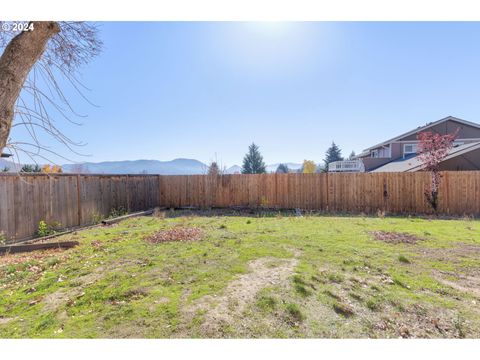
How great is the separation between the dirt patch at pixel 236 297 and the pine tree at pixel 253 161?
3431 centimetres

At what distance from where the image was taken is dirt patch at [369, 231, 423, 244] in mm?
5504

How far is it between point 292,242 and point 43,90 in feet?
15.9

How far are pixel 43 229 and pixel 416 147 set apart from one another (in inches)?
824

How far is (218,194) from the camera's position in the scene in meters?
12.4

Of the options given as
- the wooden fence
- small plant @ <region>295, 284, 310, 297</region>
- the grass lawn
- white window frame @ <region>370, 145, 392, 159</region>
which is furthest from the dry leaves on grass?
white window frame @ <region>370, 145, 392, 159</region>

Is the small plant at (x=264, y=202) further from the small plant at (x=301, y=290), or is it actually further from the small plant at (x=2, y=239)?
the small plant at (x=2, y=239)

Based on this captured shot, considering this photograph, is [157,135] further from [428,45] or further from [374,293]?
[374,293]

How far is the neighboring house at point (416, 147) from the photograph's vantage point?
455 inches

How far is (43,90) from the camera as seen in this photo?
2.38 meters

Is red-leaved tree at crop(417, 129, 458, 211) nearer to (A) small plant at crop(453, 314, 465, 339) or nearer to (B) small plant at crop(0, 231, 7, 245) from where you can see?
(A) small plant at crop(453, 314, 465, 339)

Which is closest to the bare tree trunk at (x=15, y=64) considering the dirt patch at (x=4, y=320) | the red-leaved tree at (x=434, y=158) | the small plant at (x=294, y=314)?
the dirt patch at (x=4, y=320)

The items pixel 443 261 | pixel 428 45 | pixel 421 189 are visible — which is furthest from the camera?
pixel 421 189

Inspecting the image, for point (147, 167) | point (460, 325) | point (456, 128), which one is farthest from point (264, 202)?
point (147, 167)
